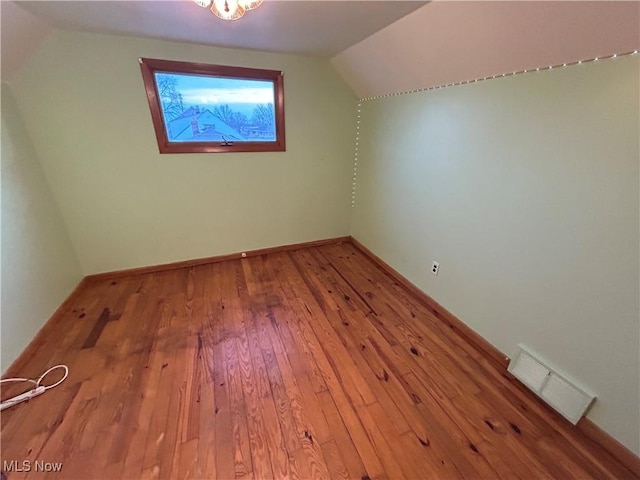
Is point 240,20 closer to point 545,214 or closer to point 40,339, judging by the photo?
point 545,214

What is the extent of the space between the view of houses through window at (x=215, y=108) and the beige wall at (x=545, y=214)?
4.22ft

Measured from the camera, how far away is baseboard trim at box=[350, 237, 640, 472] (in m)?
1.24

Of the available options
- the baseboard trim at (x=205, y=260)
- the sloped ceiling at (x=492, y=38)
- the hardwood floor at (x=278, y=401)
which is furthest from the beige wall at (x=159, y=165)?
the sloped ceiling at (x=492, y=38)

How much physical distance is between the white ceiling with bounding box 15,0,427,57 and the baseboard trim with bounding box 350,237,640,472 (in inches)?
77.1

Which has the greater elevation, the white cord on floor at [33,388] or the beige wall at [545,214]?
the beige wall at [545,214]

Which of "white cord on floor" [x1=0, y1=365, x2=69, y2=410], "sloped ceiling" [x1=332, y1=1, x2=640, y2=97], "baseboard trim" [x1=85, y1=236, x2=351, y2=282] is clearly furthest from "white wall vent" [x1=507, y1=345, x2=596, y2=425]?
"white cord on floor" [x1=0, y1=365, x2=69, y2=410]

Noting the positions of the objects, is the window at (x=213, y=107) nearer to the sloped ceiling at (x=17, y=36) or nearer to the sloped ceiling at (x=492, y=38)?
the sloped ceiling at (x=17, y=36)

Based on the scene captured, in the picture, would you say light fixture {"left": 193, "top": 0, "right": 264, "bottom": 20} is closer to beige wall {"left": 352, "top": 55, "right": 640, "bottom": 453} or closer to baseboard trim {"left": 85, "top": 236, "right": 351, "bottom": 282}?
beige wall {"left": 352, "top": 55, "right": 640, "bottom": 453}

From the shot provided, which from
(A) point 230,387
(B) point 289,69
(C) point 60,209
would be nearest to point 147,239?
(C) point 60,209

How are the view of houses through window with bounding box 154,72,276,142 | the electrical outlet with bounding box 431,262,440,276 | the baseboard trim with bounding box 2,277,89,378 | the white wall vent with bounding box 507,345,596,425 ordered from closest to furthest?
the white wall vent with bounding box 507,345,596,425, the baseboard trim with bounding box 2,277,89,378, the electrical outlet with bounding box 431,262,440,276, the view of houses through window with bounding box 154,72,276,142

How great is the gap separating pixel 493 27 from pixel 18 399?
306 centimetres

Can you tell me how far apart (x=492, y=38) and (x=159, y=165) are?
2517 millimetres

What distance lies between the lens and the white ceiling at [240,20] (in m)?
1.50

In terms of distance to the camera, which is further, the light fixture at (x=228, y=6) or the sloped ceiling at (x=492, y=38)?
the light fixture at (x=228, y=6)
